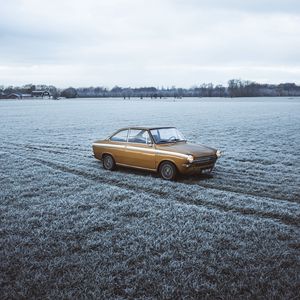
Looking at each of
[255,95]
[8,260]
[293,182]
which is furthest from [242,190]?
[255,95]

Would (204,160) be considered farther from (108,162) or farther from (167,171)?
(108,162)

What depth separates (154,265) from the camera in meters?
4.82

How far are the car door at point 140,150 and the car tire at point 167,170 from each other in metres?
0.30

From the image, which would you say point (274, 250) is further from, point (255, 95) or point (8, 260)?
point (255, 95)

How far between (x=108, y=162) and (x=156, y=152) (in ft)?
6.99

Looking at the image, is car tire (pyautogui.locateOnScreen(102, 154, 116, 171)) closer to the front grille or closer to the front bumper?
the front bumper

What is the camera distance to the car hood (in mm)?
9528

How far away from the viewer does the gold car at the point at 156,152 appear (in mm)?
9477

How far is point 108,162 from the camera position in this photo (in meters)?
11.3

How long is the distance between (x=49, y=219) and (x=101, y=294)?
287 centimetres

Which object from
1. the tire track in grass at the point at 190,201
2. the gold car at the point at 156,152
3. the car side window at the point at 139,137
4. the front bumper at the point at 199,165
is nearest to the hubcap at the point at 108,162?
the gold car at the point at 156,152

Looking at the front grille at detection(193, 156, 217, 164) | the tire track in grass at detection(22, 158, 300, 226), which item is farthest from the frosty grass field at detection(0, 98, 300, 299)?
the front grille at detection(193, 156, 217, 164)

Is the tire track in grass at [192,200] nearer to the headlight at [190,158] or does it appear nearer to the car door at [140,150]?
the headlight at [190,158]

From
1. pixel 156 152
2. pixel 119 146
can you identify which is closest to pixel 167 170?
pixel 156 152
